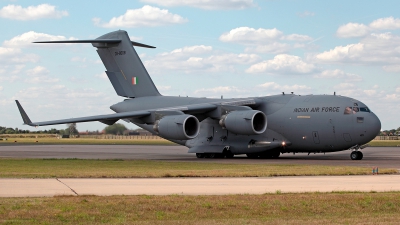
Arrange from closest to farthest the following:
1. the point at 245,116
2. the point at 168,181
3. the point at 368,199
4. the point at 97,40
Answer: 1. the point at 368,199
2. the point at 168,181
3. the point at 245,116
4. the point at 97,40

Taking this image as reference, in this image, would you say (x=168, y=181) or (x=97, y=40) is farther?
(x=97, y=40)

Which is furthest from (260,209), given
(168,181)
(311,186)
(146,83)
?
(146,83)

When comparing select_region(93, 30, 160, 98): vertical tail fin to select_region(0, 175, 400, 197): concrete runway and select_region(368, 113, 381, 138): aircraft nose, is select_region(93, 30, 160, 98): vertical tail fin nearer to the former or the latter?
select_region(368, 113, 381, 138): aircraft nose

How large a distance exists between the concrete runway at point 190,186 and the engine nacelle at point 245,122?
44.4ft

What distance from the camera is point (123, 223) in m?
9.95

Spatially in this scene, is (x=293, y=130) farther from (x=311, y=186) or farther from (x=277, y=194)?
(x=277, y=194)

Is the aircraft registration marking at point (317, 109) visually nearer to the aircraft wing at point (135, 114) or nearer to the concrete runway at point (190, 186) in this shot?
the aircraft wing at point (135, 114)

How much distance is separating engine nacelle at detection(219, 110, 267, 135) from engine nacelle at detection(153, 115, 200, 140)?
69.7 inches

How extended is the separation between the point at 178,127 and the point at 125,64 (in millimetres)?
9077

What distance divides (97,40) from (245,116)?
11555 mm

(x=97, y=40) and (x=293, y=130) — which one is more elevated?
(x=97, y=40)

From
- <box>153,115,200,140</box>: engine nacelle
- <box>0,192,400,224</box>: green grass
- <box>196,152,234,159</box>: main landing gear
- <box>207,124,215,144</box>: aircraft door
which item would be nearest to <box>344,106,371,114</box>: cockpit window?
<box>196,152,234,159</box>: main landing gear

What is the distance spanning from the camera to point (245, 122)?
31.8m

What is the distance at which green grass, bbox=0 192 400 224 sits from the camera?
33.8 ft
